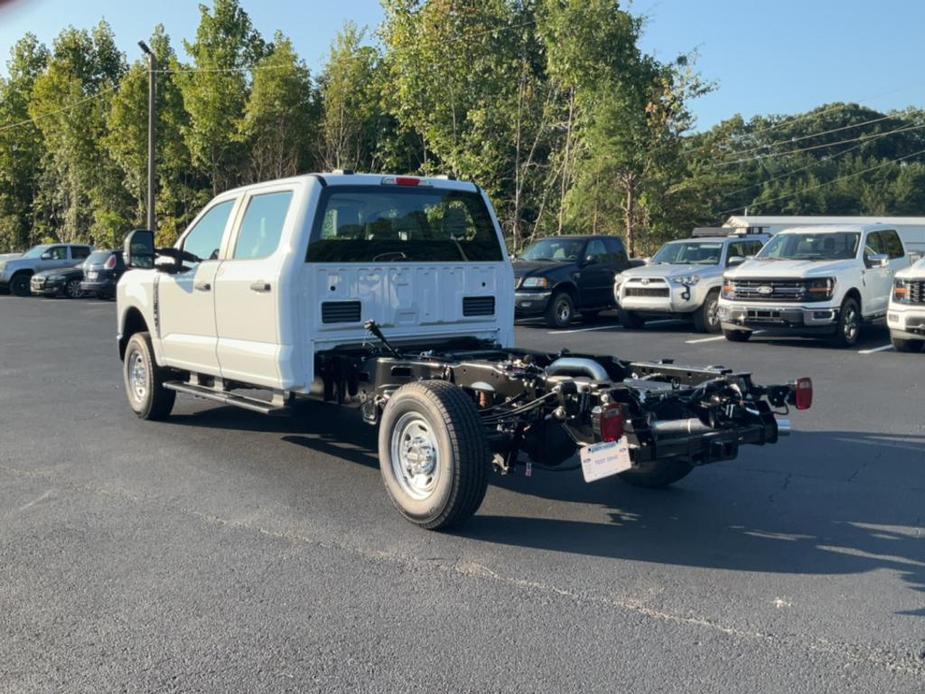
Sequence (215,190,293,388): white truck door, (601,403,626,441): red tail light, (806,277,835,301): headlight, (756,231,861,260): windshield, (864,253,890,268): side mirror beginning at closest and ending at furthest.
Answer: (601,403,626,441): red tail light, (215,190,293,388): white truck door, (806,277,835,301): headlight, (864,253,890,268): side mirror, (756,231,861,260): windshield

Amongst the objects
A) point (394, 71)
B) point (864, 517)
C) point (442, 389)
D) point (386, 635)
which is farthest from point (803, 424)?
point (394, 71)

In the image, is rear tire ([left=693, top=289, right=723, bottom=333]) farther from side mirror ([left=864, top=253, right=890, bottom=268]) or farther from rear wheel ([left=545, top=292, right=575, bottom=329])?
side mirror ([left=864, top=253, right=890, bottom=268])

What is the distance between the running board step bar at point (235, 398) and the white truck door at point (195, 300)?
157 mm

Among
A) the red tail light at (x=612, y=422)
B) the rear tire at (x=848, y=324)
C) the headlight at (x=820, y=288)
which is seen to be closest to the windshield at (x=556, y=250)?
the headlight at (x=820, y=288)

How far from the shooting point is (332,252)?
269 inches

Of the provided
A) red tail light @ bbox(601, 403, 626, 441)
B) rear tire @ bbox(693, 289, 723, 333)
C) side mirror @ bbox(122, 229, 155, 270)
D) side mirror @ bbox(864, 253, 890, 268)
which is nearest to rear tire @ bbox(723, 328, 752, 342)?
rear tire @ bbox(693, 289, 723, 333)

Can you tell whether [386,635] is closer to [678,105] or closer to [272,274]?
[272,274]

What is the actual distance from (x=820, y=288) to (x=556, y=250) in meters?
6.17

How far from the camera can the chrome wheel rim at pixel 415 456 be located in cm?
555

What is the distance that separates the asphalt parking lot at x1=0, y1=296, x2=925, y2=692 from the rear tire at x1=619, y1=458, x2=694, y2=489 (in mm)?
72

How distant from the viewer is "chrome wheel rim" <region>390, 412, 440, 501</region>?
219 inches

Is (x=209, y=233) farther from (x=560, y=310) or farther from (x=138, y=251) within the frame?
(x=560, y=310)

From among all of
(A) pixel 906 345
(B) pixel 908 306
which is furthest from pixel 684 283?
(B) pixel 908 306

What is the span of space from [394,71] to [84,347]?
15.2 metres
